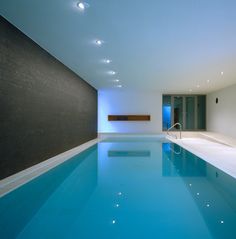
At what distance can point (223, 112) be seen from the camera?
10672 mm

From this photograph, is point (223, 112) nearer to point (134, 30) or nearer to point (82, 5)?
point (134, 30)

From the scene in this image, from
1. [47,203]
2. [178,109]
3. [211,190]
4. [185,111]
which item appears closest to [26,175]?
[47,203]

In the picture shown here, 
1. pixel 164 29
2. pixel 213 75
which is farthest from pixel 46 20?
pixel 213 75

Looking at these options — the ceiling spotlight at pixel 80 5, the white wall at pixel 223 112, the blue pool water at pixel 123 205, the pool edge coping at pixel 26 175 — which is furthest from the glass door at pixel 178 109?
the ceiling spotlight at pixel 80 5

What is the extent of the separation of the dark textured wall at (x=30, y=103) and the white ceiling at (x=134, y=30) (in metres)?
0.32

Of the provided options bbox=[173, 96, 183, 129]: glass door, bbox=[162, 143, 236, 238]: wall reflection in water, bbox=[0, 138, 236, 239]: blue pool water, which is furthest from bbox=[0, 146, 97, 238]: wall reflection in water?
bbox=[173, 96, 183, 129]: glass door

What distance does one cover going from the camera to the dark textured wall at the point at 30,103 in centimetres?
351

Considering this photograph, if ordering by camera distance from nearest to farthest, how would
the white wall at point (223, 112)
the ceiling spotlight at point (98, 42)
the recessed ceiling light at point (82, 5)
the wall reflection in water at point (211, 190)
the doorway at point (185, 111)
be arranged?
the wall reflection in water at point (211, 190) < the recessed ceiling light at point (82, 5) < the ceiling spotlight at point (98, 42) < the white wall at point (223, 112) < the doorway at point (185, 111)

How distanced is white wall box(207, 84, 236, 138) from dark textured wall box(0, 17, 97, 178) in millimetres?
7459

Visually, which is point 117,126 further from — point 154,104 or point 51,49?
point 51,49

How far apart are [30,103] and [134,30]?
260 centimetres

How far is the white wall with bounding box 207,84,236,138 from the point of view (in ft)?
31.5

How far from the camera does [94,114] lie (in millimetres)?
10945

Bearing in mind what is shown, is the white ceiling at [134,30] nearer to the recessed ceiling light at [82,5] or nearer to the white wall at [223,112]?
the recessed ceiling light at [82,5]
